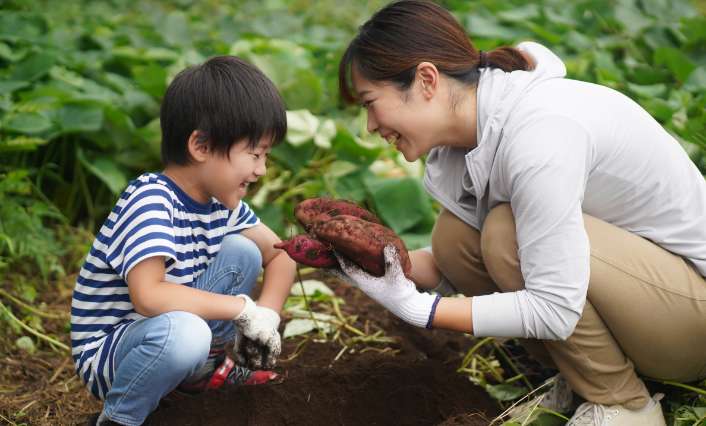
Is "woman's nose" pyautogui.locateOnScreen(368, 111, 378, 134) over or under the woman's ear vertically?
under

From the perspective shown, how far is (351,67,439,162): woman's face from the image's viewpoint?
1978 mm

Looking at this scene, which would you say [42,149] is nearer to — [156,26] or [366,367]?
[156,26]

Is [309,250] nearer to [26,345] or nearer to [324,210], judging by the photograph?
[324,210]

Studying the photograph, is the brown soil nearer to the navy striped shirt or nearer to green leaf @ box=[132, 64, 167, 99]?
the navy striped shirt

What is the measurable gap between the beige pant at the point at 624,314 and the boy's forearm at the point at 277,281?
1.67 feet

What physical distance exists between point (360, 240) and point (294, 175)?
5.85 feet

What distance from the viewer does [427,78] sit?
1.95 meters

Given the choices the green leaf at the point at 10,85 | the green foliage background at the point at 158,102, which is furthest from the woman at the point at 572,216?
the green leaf at the point at 10,85

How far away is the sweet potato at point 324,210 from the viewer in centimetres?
197

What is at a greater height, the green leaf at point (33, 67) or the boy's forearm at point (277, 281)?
the green leaf at point (33, 67)

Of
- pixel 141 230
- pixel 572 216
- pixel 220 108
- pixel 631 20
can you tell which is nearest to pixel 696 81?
pixel 631 20

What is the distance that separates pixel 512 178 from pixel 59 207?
2245 millimetres

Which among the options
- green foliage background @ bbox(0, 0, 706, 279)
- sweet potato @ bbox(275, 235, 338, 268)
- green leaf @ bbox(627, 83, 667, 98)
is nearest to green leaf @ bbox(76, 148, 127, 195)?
green foliage background @ bbox(0, 0, 706, 279)

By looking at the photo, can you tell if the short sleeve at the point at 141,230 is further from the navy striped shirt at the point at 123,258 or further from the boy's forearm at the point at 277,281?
the boy's forearm at the point at 277,281
